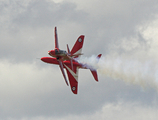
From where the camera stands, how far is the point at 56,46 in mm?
84312

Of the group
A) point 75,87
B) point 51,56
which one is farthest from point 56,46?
point 75,87

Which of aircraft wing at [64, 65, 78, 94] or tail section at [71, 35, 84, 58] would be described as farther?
tail section at [71, 35, 84, 58]

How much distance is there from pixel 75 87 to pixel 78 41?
8541 mm

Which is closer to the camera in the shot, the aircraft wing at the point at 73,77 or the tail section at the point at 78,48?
the aircraft wing at the point at 73,77

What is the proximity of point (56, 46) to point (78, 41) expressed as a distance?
5573mm

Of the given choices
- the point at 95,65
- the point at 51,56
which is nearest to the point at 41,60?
the point at 51,56

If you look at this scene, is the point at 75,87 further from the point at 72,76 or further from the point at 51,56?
the point at 51,56

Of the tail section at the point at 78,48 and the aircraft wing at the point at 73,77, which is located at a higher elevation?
the tail section at the point at 78,48

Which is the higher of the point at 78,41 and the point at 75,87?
the point at 78,41

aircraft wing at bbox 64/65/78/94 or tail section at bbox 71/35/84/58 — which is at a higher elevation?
tail section at bbox 71/35/84/58

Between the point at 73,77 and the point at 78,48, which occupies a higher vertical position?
the point at 78,48

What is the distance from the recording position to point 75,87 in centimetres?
8600

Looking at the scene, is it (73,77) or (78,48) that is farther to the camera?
(78,48)

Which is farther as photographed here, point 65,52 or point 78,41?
point 78,41
